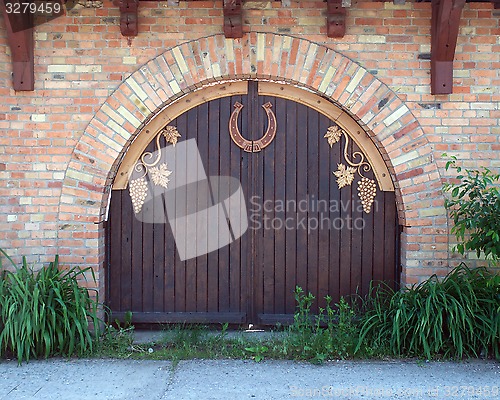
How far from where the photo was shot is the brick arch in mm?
4816

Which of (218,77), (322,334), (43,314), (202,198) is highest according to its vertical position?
(218,77)

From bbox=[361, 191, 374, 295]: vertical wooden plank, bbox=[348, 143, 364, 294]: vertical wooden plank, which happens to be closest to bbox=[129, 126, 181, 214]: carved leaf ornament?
bbox=[348, 143, 364, 294]: vertical wooden plank

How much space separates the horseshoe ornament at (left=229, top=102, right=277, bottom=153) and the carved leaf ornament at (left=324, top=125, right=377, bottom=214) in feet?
1.74

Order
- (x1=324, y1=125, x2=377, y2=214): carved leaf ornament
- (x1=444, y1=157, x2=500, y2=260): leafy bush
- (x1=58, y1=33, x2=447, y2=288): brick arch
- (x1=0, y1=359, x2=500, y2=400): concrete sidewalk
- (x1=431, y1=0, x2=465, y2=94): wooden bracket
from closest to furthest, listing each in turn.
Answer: (x1=0, y1=359, x2=500, y2=400): concrete sidewalk → (x1=444, y1=157, x2=500, y2=260): leafy bush → (x1=431, y1=0, x2=465, y2=94): wooden bracket → (x1=58, y1=33, x2=447, y2=288): brick arch → (x1=324, y1=125, x2=377, y2=214): carved leaf ornament

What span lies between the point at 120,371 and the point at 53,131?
224 centimetres

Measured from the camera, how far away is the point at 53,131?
4.90 metres

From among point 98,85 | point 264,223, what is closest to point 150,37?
point 98,85

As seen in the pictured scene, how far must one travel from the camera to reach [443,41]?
467 centimetres

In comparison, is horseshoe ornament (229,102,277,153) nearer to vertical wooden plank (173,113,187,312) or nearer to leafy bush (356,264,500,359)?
vertical wooden plank (173,113,187,312)

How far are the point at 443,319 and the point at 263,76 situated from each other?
269cm

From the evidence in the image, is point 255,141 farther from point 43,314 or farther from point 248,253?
point 43,314

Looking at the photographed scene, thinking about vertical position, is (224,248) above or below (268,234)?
below

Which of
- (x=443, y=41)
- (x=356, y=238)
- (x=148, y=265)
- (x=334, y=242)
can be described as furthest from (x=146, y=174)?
(x=443, y=41)

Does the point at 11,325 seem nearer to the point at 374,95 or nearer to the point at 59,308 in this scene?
the point at 59,308
